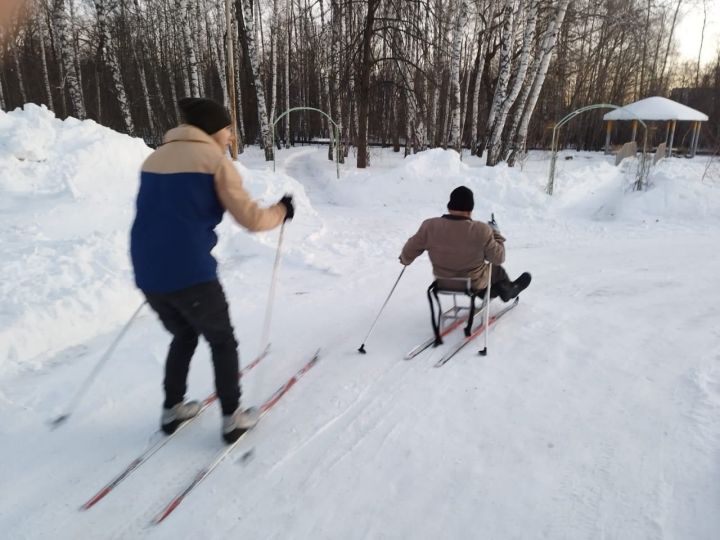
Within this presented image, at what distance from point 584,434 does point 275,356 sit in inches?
91.7

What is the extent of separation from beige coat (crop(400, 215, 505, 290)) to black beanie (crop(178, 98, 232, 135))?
2.10 meters

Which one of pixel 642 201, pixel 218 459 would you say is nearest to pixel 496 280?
pixel 218 459

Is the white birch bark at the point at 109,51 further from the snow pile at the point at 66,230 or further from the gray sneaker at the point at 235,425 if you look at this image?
the gray sneaker at the point at 235,425

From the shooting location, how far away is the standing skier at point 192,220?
7.62 feet

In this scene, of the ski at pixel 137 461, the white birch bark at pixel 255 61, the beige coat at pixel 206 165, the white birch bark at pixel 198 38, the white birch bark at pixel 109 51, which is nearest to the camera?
the beige coat at pixel 206 165

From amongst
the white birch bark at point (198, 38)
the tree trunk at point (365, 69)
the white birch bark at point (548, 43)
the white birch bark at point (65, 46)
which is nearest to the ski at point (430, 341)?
the tree trunk at point (365, 69)

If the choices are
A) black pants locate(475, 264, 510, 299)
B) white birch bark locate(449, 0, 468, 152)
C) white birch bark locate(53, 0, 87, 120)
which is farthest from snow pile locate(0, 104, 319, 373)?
white birch bark locate(449, 0, 468, 152)

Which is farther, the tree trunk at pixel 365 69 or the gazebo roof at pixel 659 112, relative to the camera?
the gazebo roof at pixel 659 112

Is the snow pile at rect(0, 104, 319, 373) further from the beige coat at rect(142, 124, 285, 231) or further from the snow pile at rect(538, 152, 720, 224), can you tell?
the snow pile at rect(538, 152, 720, 224)

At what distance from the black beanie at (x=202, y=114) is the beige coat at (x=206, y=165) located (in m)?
0.05

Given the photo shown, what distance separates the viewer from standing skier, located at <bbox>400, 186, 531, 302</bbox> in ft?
13.0

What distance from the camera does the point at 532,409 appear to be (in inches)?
125

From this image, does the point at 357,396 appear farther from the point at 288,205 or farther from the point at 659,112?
the point at 659,112

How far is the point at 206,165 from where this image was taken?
91.4 inches
